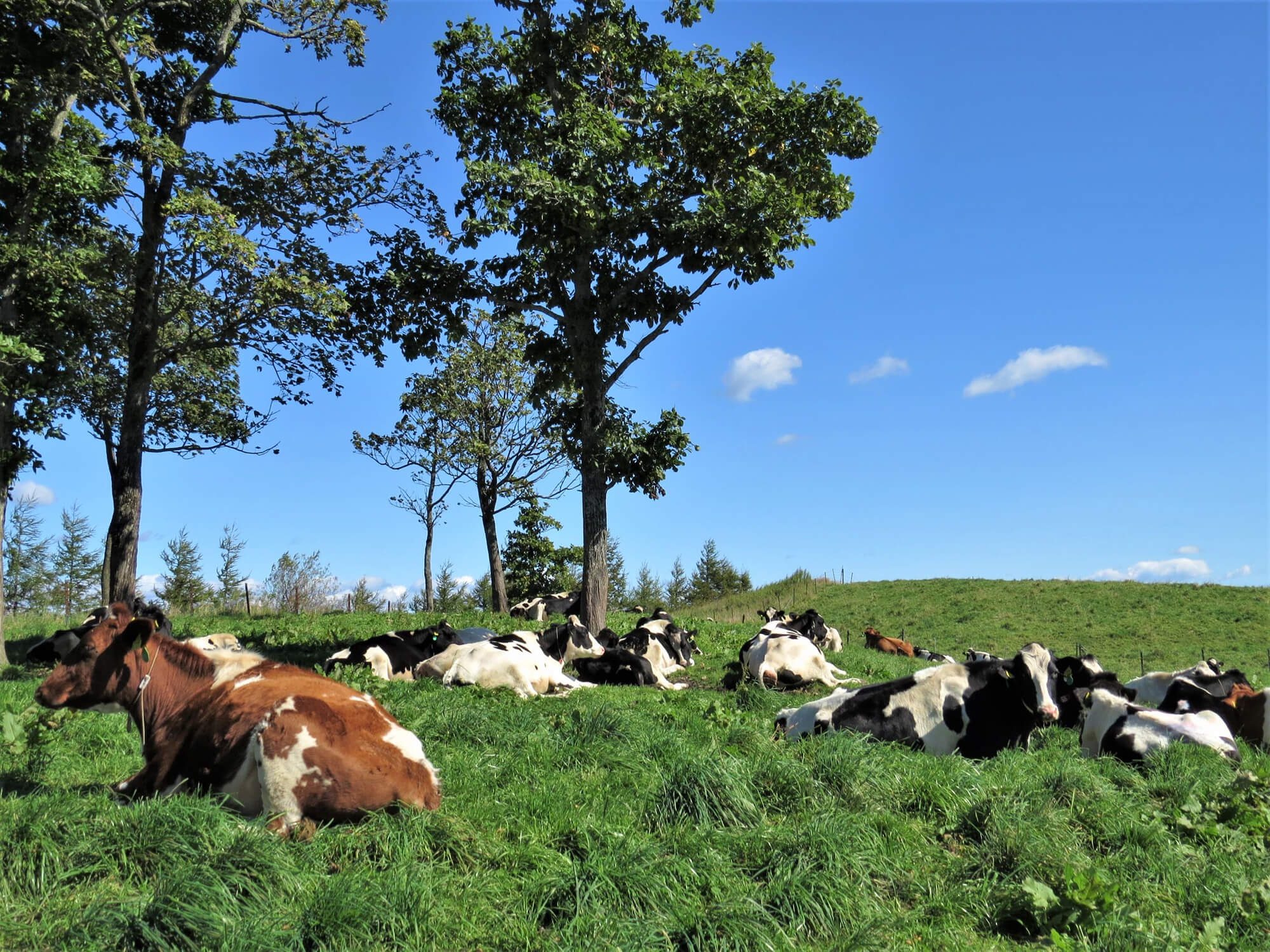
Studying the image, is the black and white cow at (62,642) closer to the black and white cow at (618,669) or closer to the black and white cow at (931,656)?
the black and white cow at (618,669)

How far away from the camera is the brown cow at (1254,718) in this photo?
31.8 feet

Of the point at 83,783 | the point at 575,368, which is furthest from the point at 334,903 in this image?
the point at 575,368

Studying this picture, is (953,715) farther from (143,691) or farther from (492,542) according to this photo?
(492,542)

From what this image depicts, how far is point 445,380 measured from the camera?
3522 cm

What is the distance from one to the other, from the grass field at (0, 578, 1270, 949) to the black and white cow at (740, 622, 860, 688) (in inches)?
198

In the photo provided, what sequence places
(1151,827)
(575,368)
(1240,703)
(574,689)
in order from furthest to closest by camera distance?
(575,368), (574,689), (1240,703), (1151,827)

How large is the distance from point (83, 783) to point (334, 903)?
3.60m

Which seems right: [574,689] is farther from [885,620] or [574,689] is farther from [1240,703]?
[885,620]

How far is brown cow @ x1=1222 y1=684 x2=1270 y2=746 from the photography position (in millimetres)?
9688

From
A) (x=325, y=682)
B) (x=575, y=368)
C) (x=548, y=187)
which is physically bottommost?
(x=325, y=682)

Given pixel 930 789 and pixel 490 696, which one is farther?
pixel 490 696

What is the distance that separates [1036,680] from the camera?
29.0ft

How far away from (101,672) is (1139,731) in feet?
30.2

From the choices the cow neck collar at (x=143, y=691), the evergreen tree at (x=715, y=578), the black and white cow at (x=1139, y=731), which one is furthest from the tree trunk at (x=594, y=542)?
the evergreen tree at (x=715, y=578)
